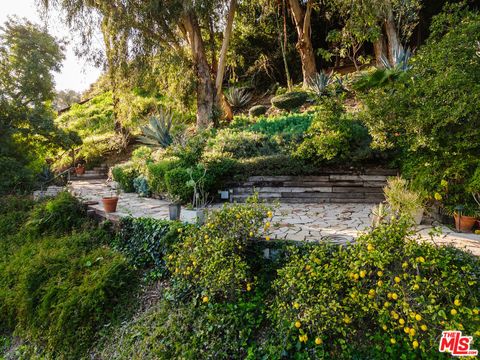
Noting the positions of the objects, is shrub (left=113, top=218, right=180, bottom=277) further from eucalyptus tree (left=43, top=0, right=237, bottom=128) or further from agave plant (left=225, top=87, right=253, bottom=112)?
agave plant (left=225, top=87, right=253, bottom=112)

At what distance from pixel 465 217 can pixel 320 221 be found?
5.79ft

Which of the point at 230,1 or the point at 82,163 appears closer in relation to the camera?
the point at 230,1

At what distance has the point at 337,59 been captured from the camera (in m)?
13.1

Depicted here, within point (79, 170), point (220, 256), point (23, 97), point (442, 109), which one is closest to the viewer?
point (220, 256)

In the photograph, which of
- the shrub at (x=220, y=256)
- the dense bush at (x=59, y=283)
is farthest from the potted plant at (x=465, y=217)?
the dense bush at (x=59, y=283)

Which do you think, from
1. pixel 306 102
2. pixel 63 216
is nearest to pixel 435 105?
pixel 63 216

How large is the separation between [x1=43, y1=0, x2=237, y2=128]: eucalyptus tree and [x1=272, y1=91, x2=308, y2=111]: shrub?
222cm

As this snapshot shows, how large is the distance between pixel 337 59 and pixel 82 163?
11755 mm

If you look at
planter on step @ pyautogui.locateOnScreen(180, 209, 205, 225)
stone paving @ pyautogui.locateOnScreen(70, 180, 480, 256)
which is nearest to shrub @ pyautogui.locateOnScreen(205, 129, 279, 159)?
stone paving @ pyautogui.locateOnScreen(70, 180, 480, 256)

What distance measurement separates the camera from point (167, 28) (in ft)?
31.1

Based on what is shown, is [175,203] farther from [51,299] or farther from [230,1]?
[230,1]

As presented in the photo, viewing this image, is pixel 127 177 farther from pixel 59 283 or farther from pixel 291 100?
pixel 291 100

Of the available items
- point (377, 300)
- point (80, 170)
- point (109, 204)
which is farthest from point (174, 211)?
point (80, 170)

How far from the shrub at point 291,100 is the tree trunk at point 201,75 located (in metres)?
2.38
